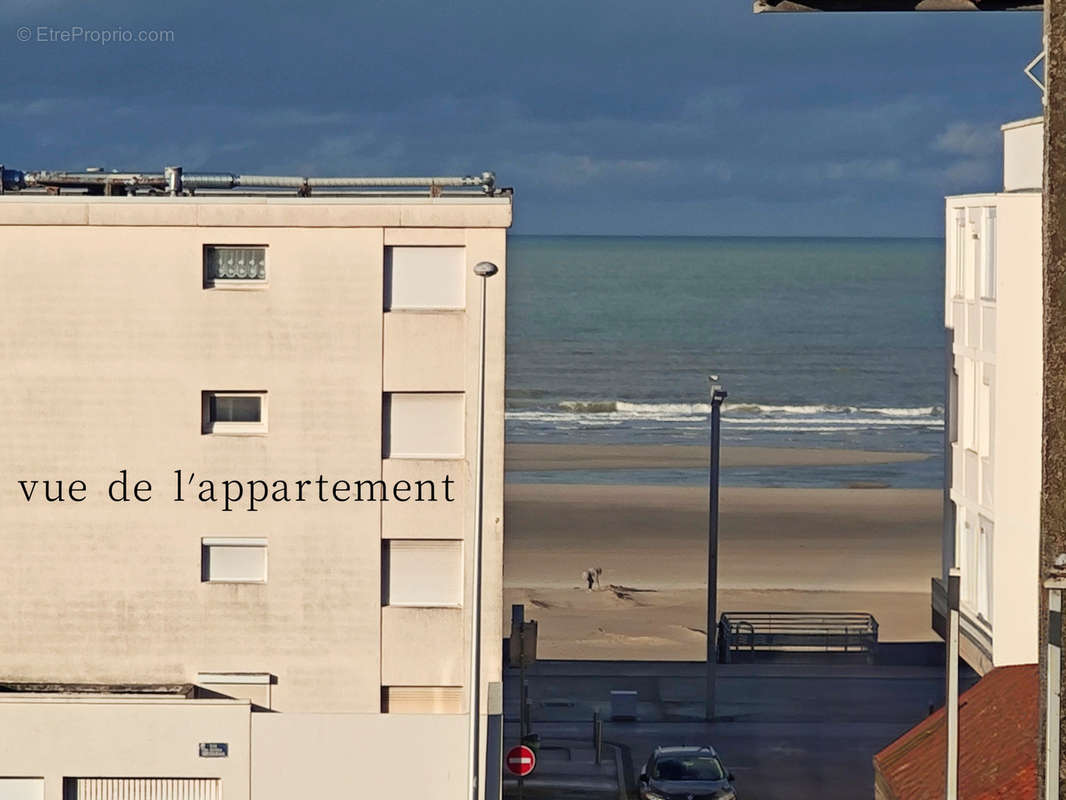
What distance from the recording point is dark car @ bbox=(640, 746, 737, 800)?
91.1ft

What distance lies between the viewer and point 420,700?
81.6 feet

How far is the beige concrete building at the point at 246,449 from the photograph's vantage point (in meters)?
24.5

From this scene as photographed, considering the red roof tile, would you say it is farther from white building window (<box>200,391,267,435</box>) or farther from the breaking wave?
the breaking wave

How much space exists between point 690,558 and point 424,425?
28.6 meters

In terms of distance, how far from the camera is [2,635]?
24.7 meters

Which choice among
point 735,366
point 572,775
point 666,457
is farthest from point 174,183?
point 735,366

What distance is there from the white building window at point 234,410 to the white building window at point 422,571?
2421 mm

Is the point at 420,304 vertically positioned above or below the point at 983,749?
above

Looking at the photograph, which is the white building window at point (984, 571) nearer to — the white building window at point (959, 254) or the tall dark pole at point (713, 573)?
the white building window at point (959, 254)

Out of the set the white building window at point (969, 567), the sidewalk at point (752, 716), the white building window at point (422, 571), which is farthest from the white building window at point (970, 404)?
the white building window at point (422, 571)

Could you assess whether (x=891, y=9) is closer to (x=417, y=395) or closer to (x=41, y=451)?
(x=417, y=395)

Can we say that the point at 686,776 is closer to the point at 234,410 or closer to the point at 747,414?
the point at 234,410

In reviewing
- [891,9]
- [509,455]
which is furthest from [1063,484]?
[509,455]

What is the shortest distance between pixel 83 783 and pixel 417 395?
6.63 meters
